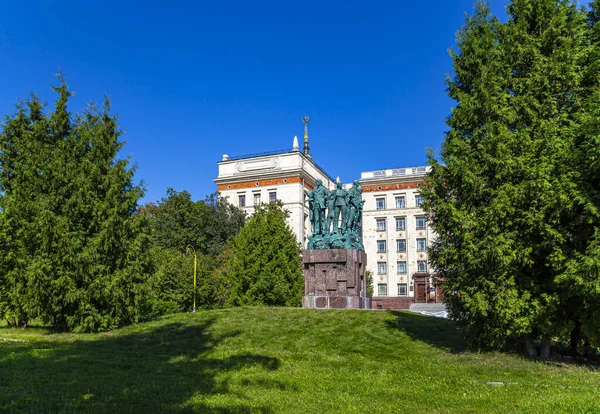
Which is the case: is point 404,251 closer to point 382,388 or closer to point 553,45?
point 553,45

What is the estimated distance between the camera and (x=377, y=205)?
55.3 meters

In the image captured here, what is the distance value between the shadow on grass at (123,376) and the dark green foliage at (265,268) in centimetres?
1613

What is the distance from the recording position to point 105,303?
15406 mm

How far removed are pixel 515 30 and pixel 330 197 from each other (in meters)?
12.0

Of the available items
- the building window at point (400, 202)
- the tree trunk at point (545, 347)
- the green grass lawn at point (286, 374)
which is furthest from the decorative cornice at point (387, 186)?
the tree trunk at point (545, 347)

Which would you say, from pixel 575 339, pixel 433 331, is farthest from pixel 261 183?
pixel 575 339

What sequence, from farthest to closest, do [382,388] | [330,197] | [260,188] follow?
[260,188] → [330,197] → [382,388]

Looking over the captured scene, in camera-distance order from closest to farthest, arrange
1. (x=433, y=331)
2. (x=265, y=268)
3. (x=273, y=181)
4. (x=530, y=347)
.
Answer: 1. (x=530, y=347)
2. (x=433, y=331)
3. (x=265, y=268)
4. (x=273, y=181)

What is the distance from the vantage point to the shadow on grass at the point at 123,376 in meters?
5.93

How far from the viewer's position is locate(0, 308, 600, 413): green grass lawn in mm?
6066

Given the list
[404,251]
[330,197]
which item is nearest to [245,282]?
[330,197]

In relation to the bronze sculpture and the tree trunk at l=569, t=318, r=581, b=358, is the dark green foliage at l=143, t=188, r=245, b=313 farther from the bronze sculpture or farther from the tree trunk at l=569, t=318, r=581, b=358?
the tree trunk at l=569, t=318, r=581, b=358

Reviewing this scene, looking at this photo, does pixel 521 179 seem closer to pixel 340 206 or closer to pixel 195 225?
pixel 340 206

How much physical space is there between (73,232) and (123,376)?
871cm
